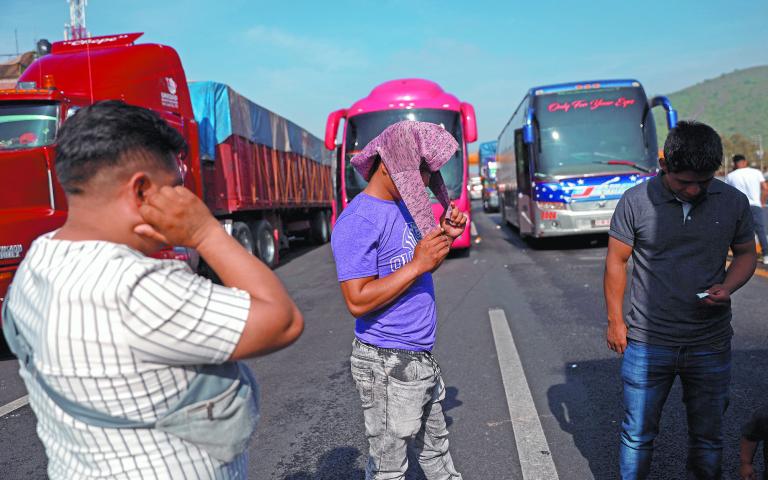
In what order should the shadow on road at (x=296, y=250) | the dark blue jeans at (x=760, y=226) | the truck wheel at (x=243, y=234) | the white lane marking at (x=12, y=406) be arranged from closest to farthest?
1. the white lane marking at (x=12, y=406)
2. the dark blue jeans at (x=760, y=226)
3. the truck wheel at (x=243, y=234)
4. the shadow on road at (x=296, y=250)

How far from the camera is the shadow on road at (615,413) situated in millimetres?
3406

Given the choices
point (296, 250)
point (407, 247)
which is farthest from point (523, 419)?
point (296, 250)

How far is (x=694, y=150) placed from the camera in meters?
2.62

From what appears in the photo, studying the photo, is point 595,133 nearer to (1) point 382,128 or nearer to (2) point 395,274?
(1) point 382,128

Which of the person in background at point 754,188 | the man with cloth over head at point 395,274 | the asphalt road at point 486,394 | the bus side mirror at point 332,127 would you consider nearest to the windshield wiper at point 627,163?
the person in background at point 754,188

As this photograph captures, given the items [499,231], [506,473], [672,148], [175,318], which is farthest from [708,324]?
[499,231]

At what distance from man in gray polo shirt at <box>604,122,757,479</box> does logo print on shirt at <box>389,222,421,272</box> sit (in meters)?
1.05

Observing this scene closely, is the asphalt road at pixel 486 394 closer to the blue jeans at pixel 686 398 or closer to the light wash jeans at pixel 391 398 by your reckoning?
the blue jeans at pixel 686 398

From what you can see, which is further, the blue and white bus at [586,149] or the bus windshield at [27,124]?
the blue and white bus at [586,149]

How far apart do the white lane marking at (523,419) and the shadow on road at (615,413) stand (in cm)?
18

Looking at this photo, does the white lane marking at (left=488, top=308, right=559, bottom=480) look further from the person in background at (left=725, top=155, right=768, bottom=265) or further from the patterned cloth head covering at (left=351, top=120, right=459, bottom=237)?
the person in background at (left=725, top=155, right=768, bottom=265)

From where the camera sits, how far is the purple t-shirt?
2.34m

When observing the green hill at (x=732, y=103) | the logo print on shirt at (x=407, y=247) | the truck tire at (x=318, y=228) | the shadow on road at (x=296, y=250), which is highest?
the green hill at (x=732, y=103)

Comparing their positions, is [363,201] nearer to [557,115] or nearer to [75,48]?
[75,48]
